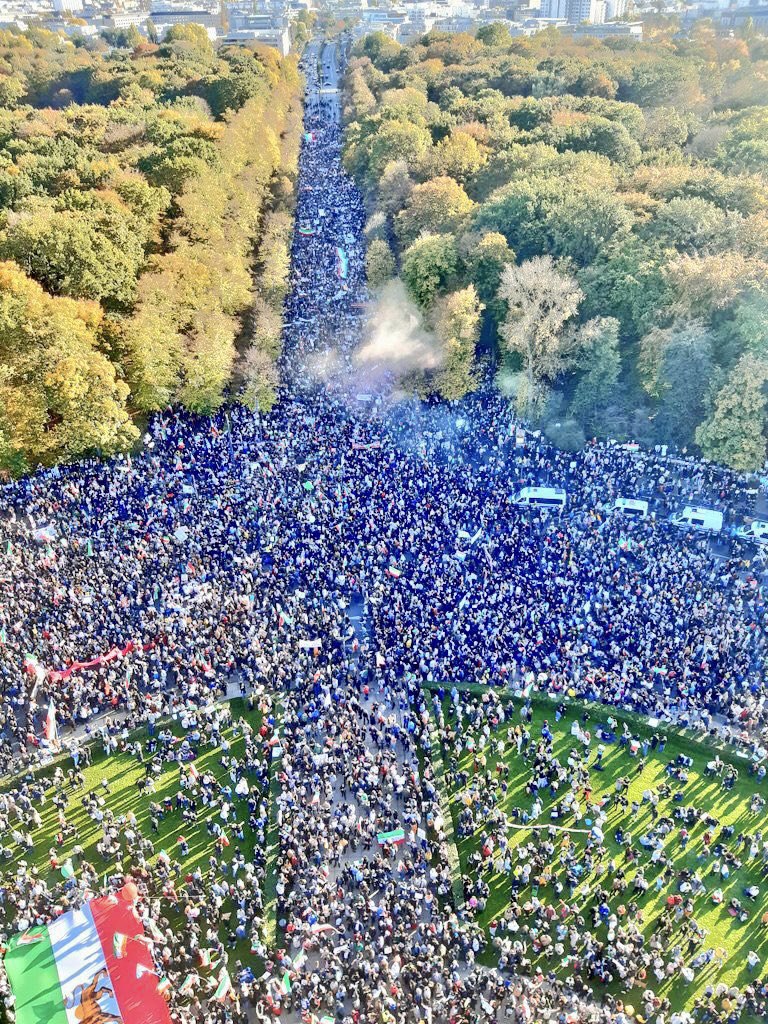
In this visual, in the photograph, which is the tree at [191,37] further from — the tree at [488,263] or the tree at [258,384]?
the tree at [258,384]

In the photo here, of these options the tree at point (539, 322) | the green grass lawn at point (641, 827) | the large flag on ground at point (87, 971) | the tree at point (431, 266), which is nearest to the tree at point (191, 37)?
the tree at point (431, 266)

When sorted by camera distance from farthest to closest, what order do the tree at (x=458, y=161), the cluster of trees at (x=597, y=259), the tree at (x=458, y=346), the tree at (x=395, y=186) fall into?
the tree at (x=395, y=186) < the tree at (x=458, y=161) < the tree at (x=458, y=346) < the cluster of trees at (x=597, y=259)

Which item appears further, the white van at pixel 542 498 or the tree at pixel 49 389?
the tree at pixel 49 389

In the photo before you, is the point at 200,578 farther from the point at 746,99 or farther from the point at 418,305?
the point at 746,99

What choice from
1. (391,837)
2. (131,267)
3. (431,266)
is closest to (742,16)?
(431,266)

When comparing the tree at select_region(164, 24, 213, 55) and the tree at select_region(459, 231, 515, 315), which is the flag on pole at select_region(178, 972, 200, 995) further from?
the tree at select_region(164, 24, 213, 55)

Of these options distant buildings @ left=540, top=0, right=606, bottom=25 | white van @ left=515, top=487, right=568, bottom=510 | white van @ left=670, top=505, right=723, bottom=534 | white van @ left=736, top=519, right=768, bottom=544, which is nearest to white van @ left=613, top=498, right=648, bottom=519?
white van @ left=670, top=505, right=723, bottom=534
